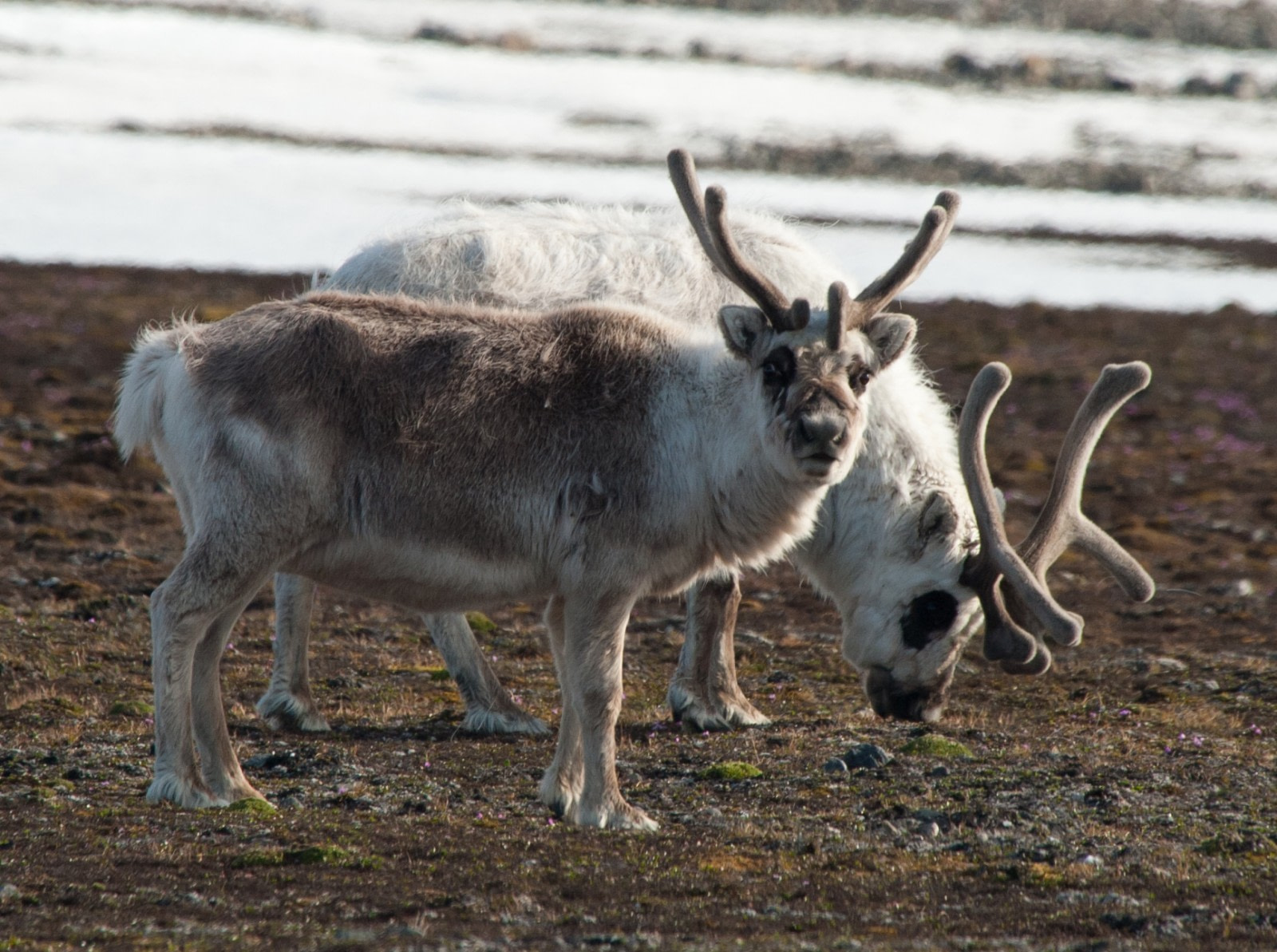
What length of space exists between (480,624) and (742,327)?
589 centimetres

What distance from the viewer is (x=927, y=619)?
9969 millimetres

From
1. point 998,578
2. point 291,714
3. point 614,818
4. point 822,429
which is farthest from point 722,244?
point 291,714

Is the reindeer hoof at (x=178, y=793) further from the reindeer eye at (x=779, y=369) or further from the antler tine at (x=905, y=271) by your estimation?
the antler tine at (x=905, y=271)

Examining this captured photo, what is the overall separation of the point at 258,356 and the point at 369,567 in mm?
1154

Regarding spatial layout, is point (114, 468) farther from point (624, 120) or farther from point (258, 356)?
point (624, 120)

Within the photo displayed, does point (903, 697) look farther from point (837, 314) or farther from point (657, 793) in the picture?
point (837, 314)

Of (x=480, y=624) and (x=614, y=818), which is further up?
(x=614, y=818)

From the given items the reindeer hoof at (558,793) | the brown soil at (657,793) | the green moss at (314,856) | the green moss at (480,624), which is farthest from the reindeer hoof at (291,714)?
the green moss at (480,624)

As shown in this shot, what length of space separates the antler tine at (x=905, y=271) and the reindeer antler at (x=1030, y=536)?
1059 millimetres

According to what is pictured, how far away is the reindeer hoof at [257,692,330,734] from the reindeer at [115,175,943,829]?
1.86m

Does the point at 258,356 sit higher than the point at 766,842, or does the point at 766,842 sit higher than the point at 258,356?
the point at 258,356

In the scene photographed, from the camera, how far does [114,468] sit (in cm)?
1838

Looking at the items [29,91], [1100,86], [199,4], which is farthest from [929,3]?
[29,91]

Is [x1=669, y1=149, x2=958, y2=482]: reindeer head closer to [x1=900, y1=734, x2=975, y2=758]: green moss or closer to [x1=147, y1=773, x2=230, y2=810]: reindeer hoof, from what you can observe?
[x1=900, y1=734, x2=975, y2=758]: green moss
